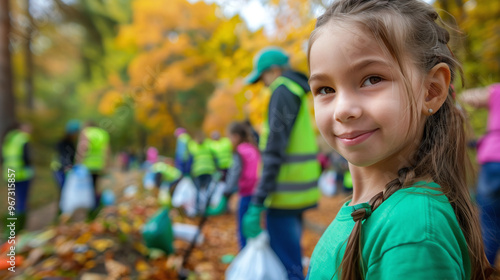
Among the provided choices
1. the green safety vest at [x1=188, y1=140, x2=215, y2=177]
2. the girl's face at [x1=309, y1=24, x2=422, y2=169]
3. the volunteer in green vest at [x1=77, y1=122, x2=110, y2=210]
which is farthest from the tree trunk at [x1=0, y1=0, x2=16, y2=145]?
the girl's face at [x1=309, y1=24, x2=422, y2=169]

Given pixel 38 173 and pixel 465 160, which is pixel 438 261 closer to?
pixel 465 160

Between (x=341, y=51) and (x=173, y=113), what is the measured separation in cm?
990

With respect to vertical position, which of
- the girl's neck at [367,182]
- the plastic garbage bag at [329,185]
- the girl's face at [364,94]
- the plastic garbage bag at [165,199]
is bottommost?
the plastic garbage bag at [329,185]

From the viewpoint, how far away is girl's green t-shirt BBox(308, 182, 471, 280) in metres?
0.55

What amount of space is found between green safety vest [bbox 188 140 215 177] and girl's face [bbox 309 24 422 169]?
5.65 m

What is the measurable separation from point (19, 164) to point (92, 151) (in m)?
1.03

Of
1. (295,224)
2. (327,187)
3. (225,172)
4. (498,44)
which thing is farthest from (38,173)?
(498,44)

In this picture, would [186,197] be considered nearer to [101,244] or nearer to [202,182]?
[202,182]

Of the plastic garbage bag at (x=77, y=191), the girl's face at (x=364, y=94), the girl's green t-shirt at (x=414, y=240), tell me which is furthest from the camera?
the plastic garbage bag at (x=77, y=191)

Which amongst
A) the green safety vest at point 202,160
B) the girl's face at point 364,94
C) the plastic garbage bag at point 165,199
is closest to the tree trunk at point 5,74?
the plastic garbage bag at point 165,199

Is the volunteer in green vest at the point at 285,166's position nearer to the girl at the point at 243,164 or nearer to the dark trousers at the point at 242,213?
the dark trousers at the point at 242,213

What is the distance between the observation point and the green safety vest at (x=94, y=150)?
5266mm

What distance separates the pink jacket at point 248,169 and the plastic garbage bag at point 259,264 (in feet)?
4.71

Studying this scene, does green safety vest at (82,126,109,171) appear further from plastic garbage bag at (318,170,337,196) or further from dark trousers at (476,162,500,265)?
plastic garbage bag at (318,170,337,196)
